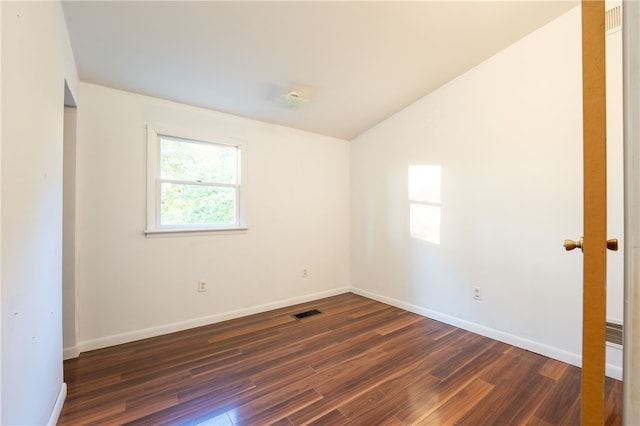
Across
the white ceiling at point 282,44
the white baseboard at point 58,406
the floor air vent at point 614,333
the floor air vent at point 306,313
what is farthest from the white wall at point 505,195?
the white baseboard at point 58,406

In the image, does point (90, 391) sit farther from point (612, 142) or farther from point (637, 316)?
point (612, 142)

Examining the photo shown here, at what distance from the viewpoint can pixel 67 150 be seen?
86.7 inches

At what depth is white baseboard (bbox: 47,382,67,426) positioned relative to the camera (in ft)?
4.79

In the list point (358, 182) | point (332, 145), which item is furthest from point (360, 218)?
point (332, 145)

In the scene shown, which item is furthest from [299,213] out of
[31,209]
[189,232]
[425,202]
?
[31,209]

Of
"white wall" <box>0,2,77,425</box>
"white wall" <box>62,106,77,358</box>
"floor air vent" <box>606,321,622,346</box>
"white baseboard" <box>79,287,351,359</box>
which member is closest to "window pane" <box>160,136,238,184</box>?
"white wall" <box>62,106,77,358</box>

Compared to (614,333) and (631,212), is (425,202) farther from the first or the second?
(631,212)

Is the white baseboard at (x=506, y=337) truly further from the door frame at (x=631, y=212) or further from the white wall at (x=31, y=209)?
the white wall at (x=31, y=209)

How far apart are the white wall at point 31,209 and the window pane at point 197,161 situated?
1.10 metres

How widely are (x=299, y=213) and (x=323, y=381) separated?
214 centimetres

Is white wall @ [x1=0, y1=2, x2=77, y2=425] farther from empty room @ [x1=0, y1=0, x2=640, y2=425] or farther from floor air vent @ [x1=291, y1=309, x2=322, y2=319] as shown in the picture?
floor air vent @ [x1=291, y1=309, x2=322, y2=319]

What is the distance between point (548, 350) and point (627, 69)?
2.54 m

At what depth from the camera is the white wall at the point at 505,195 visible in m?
2.19

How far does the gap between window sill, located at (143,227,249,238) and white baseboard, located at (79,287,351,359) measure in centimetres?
89
